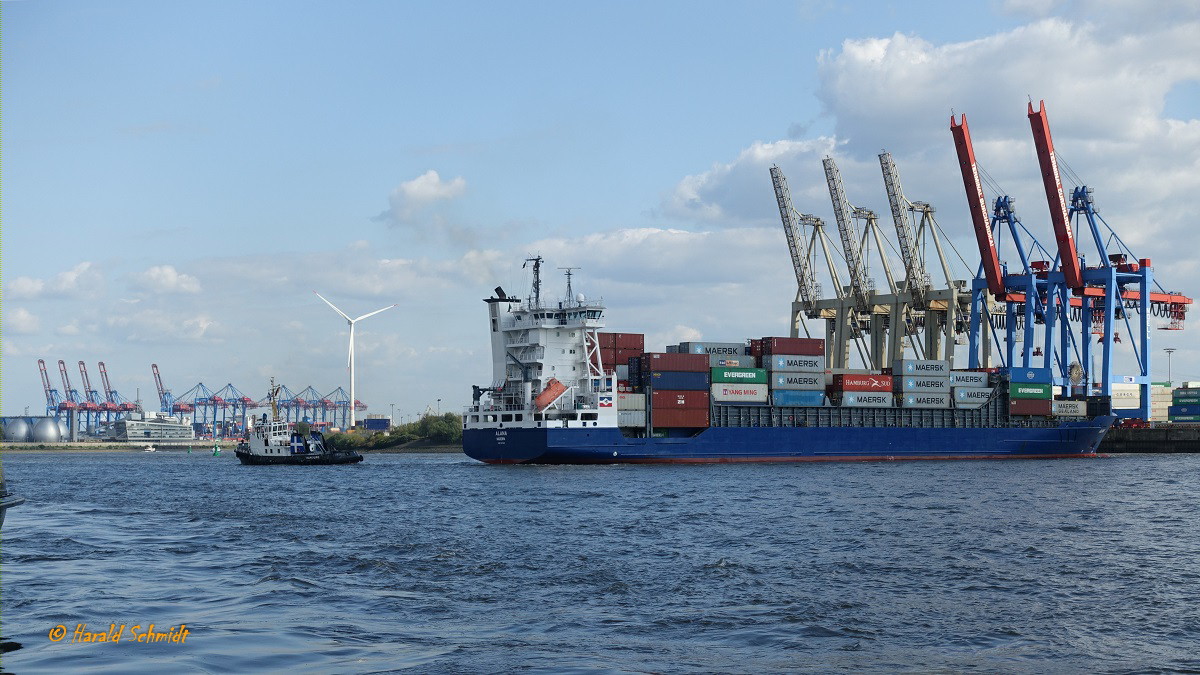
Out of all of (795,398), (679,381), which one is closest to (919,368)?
(795,398)

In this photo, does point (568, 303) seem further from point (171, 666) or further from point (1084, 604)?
point (171, 666)

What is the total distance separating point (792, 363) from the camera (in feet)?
234

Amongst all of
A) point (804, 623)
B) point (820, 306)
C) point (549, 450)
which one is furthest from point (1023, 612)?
point (820, 306)

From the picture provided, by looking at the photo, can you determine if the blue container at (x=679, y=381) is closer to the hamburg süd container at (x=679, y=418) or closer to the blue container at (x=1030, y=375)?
the hamburg süd container at (x=679, y=418)

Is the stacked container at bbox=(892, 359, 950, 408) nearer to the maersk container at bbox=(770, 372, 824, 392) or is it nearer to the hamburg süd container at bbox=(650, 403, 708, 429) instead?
the maersk container at bbox=(770, 372, 824, 392)

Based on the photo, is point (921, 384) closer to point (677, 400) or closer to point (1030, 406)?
point (1030, 406)

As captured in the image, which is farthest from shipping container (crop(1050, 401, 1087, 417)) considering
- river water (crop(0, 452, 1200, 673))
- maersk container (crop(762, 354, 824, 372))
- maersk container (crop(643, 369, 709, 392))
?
river water (crop(0, 452, 1200, 673))

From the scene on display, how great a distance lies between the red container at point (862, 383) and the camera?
7312 centimetres

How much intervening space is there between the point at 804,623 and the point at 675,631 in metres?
2.27

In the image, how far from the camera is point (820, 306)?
96.9 metres

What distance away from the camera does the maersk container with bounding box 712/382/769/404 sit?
222ft

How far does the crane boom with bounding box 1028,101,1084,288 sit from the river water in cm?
4640

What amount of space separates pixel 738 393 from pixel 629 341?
7.55 metres

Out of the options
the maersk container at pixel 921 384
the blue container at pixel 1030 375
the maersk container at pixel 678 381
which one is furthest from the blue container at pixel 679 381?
the blue container at pixel 1030 375
